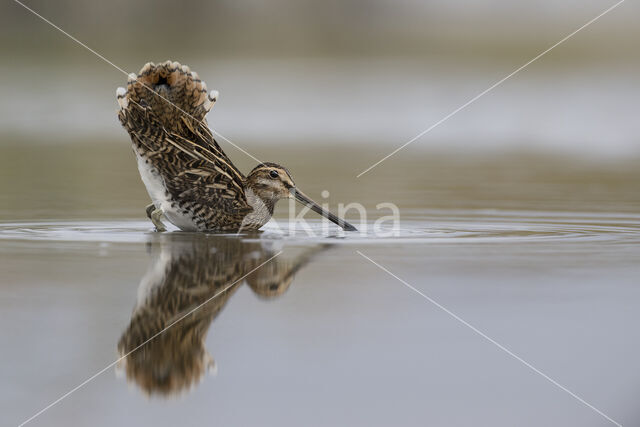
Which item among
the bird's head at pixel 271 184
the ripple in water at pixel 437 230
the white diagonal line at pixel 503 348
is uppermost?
the bird's head at pixel 271 184

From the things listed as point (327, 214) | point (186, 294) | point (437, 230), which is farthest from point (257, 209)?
point (186, 294)

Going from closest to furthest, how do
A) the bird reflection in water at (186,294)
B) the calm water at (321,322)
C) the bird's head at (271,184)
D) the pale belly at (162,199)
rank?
the calm water at (321,322), the bird reflection in water at (186,294), the pale belly at (162,199), the bird's head at (271,184)

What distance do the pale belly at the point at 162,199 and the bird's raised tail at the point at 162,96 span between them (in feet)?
1.08

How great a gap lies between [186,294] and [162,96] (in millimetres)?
3278

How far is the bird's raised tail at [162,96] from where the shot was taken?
8.22 meters

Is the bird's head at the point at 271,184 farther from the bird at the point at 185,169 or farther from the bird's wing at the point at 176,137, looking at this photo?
the bird's wing at the point at 176,137

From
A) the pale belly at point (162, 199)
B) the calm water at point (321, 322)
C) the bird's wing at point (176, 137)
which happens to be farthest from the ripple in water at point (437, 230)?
the bird's wing at point (176, 137)

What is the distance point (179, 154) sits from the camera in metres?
8.19

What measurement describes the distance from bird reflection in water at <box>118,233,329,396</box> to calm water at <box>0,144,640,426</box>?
13mm

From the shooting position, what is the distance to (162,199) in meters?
8.05

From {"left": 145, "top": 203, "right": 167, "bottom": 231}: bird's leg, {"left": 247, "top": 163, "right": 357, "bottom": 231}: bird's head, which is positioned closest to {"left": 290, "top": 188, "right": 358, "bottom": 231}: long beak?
{"left": 247, "top": 163, "right": 357, "bottom": 231}: bird's head

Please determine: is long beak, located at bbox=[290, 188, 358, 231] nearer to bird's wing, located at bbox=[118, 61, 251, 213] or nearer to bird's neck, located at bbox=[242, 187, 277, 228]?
bird's neck, located at bbox=[242, 187, 277, 228]

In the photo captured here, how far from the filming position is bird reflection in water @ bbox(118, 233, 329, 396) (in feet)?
13.3

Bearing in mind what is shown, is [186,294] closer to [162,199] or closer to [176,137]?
[162,199]
